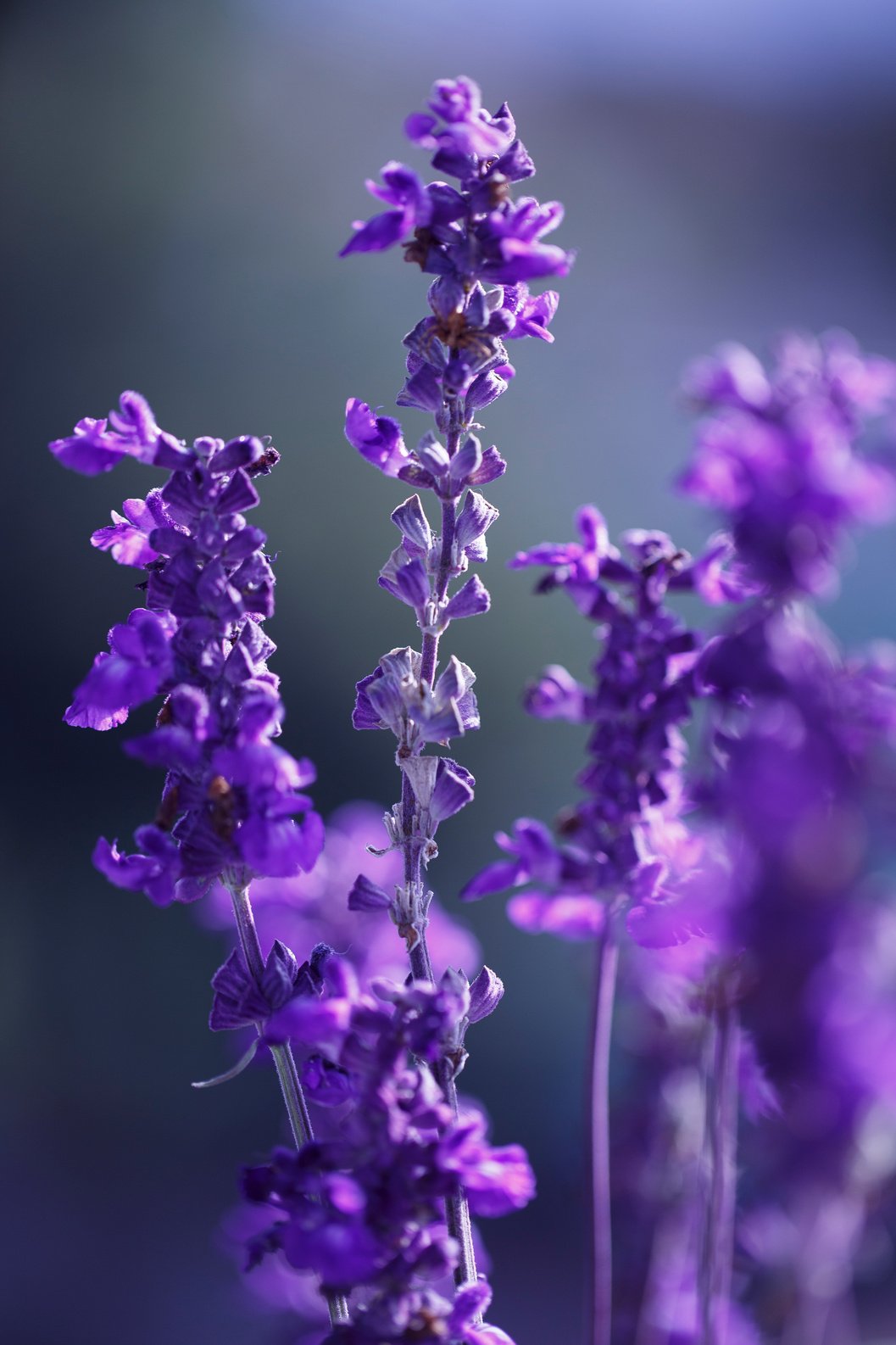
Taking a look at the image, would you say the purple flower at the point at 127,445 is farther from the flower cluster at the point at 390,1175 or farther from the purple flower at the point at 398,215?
the flower cluster at the point at 390,1175

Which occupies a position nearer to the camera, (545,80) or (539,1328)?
(539,1328)

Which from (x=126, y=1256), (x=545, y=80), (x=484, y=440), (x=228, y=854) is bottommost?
(x=126, y=1256)

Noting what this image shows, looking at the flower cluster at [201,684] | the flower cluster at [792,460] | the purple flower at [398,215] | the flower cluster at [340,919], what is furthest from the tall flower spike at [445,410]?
the flower cluster at [340,919]

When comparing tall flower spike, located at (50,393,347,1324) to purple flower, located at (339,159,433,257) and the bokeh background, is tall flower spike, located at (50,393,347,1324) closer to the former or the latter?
purple flower, located at (339,159,433,257)

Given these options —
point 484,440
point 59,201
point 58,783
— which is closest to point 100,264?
point 59,201

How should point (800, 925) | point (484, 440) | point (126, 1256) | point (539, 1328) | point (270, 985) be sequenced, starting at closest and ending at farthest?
point (800, 925) → point (270, 985) → point (539, 1328) → point (126, 1256) → point (484, 440)

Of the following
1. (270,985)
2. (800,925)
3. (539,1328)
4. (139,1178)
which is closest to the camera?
(800,925)

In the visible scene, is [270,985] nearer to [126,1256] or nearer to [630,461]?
[126,1256]
